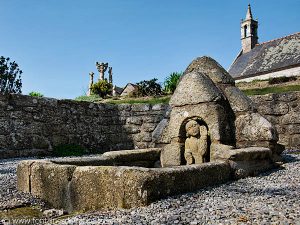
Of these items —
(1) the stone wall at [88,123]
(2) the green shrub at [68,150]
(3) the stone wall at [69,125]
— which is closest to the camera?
(1) the stone wall at [88,123]

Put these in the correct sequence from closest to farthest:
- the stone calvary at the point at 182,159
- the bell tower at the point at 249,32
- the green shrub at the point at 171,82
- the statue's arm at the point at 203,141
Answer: the stone calvary at the point at 182,159, the statue's arm at the point at 203,141, the green shrub at the point at 171,82, the bell tower at the point at 249,32

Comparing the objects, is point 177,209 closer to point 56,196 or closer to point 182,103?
point 56,196

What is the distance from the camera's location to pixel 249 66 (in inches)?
1704

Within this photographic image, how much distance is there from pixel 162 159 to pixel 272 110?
3.63 metres

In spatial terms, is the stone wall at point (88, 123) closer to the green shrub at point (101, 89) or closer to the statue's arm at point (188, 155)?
the statue's arm at point (188, 155)

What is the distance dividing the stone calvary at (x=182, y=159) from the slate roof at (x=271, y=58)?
33.6 m

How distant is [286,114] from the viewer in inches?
328

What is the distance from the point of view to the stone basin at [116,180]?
3.65m

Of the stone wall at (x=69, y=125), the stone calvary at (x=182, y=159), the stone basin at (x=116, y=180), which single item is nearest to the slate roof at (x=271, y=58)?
the stone wall at (x=69, y=125)

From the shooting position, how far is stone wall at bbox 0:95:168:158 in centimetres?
894

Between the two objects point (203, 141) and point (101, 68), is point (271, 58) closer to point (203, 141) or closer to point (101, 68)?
point (101, 68)

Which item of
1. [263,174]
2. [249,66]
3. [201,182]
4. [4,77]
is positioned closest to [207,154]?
[263,174]

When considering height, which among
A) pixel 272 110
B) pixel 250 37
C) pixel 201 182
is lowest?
pixel 201 182

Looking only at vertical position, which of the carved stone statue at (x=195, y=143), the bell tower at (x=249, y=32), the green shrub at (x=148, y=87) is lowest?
the carved stone statue at (x=195, y=143)
